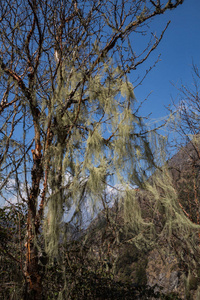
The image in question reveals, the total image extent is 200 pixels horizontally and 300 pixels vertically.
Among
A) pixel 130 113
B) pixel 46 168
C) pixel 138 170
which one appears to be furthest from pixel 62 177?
pixel 130 113

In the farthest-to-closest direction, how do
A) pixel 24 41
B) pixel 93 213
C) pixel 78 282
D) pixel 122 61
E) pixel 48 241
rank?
pixel 78 282 → pixel 24 41 → pixel 122 61 → pixel 93 213 → pixel 48 241

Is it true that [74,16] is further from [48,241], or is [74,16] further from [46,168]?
[48,241]

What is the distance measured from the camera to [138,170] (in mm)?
2080

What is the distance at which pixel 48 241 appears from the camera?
1980 mm

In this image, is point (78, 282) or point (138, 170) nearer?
point (138, 170)

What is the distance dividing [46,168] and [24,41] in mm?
1474

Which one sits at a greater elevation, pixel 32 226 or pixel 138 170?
pixel 138 170

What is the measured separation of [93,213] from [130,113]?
0.93 m

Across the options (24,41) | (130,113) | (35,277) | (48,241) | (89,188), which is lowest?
(35,277)

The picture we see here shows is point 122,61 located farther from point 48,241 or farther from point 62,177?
point 48,241

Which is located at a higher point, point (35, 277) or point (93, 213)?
point (93, 213)

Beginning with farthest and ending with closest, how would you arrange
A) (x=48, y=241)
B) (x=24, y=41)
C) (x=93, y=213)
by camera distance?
1. (x=24, y=41)
2. (x=93, y=213)
3. (x=48, y=241)

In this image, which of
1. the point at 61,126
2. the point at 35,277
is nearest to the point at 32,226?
the point at 35,277

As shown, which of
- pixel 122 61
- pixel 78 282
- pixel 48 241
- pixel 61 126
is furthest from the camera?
pixel 78 282
